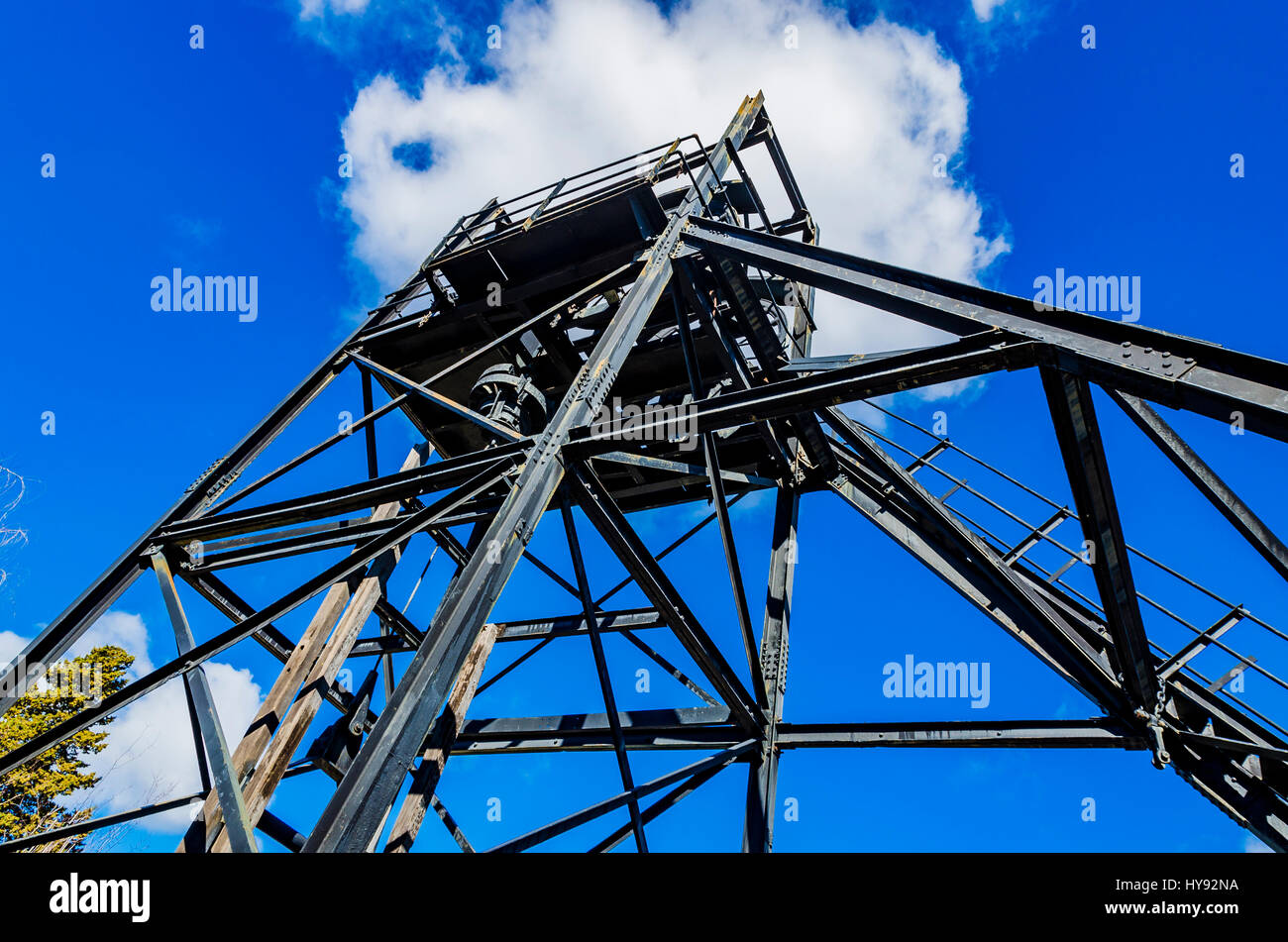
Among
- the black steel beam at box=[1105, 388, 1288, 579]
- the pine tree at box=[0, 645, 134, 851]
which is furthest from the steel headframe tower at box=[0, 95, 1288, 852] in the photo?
the pine tree at box=[0, 645, 134, 851]

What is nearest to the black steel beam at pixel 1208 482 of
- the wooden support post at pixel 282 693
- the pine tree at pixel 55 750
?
the wooden support post at pixel 282 693

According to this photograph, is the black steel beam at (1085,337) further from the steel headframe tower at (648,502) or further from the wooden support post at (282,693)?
the wooden support post at (282,693)

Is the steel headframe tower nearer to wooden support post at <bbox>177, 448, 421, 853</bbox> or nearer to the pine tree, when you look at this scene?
wooden support post at <bbox>177, 448, 421, 853</bbox>

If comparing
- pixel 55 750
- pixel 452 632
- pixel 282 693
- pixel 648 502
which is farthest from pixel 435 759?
pixel 55 750

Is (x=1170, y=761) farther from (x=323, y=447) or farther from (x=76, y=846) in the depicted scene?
(x=76, y=846)

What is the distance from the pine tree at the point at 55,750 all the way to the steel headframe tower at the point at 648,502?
798 inches

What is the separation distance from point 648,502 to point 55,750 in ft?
80.0

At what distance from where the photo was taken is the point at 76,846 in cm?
2148

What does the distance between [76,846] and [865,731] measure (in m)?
24.3

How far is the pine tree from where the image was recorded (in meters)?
22.6

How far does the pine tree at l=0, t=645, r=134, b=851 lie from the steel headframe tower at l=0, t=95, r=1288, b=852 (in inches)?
798

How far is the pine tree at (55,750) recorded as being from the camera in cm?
2258

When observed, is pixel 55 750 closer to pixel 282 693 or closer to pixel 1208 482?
pixel 282 693

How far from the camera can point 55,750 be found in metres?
24.0
